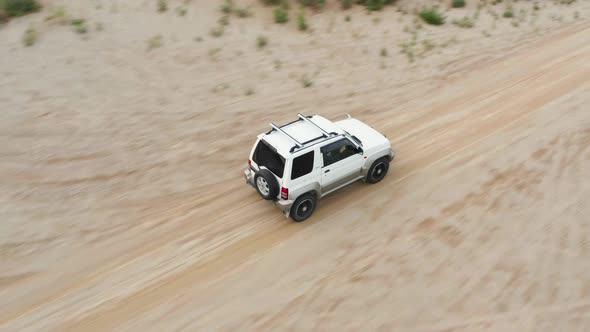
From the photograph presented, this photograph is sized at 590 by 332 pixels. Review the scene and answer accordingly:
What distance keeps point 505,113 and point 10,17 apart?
616 inches

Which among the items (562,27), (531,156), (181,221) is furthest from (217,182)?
(562,27)

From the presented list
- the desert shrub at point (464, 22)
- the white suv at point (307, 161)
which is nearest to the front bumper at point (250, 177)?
the white suv at point (307, 161)

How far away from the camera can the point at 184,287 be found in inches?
301

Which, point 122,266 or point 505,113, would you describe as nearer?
point 122,266

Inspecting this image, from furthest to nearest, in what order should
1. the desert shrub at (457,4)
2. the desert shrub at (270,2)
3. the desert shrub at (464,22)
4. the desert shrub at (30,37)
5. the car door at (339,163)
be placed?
the desert shrub at (457,4) < the desert shrub at (464,22) < the desert shrub at (270,2) < the desert shrub at (30,37) < the car door at (339,163)

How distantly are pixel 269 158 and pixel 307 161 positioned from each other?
74 cm

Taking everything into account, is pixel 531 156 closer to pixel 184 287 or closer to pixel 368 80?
pixel 368 80

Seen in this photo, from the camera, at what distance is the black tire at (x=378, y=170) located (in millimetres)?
9570

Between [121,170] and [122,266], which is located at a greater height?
[121,170]

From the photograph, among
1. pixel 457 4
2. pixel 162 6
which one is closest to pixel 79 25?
pixel 162 6

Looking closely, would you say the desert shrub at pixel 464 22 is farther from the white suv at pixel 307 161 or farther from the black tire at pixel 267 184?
the black tire at pixel 267 184

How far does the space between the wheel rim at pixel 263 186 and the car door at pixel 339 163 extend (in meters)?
1.12

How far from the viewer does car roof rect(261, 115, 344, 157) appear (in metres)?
8.37

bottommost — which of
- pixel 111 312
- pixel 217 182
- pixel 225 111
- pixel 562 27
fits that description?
pixel 111 312
